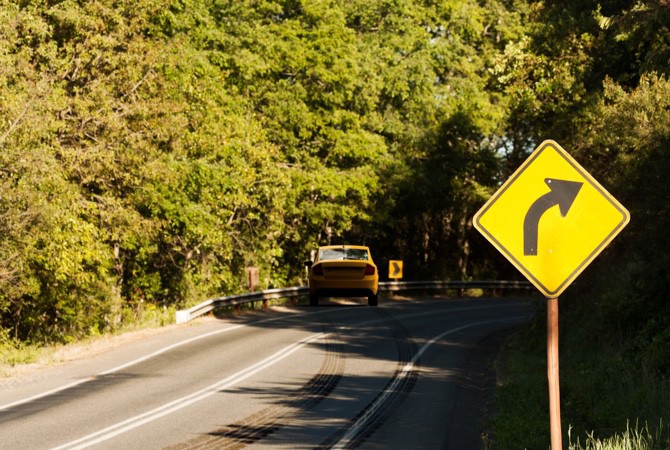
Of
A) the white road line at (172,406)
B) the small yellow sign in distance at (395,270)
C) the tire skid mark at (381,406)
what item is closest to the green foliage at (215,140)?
the small yellow sign in distance at (395,270)

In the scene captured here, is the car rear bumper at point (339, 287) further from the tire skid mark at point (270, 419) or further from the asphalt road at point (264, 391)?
the tire skid mark at point (270, 419)

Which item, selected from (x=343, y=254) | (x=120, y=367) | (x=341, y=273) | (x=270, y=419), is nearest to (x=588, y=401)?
(x=270, y=419)

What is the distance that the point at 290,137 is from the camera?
4312 cm

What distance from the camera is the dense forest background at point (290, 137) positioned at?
863 inches

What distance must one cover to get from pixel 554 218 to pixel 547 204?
11 cm

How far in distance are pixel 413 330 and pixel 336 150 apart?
17.9 meters

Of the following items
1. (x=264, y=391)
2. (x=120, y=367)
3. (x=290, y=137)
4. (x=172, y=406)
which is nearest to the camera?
(x=172, y=406)

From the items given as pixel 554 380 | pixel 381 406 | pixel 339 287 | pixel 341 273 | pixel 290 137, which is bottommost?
pixel 381 406

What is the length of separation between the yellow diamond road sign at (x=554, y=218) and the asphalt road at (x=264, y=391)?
4.78 m

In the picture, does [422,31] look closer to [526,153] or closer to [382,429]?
[526,153]

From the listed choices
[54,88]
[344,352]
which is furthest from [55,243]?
[344,352]

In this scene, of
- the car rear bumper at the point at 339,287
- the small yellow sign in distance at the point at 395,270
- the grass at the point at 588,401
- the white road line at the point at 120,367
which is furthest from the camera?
the small yellow sign in distance at the point at 395,270

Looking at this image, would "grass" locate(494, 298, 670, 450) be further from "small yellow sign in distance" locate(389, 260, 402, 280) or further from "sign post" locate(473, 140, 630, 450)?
"small yellow sign in distance" locate(389, 260, 402, 280)

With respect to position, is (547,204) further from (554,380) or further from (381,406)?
(381,406)
